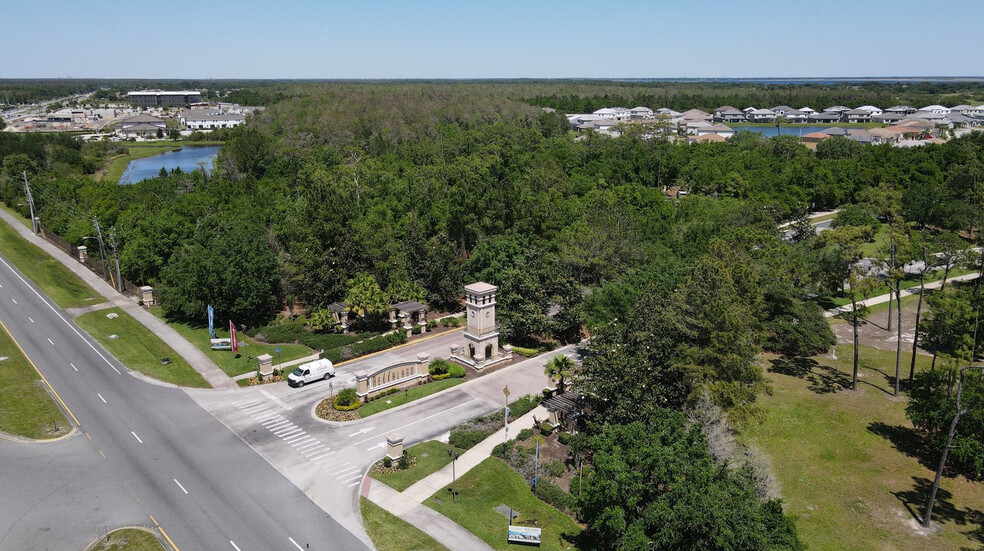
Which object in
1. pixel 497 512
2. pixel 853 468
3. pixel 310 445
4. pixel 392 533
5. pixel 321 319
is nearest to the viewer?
pixel 392 533

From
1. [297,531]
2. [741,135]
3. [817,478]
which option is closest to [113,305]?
[297,531]

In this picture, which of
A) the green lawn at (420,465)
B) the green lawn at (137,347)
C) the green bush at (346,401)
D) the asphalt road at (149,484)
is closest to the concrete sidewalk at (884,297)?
the green lawn at (420,465)

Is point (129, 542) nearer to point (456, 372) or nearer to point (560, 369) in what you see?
point (456, 372)

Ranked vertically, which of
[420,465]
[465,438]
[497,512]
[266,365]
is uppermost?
[266,365]

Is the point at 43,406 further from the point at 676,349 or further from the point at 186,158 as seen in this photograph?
the point at 186,158

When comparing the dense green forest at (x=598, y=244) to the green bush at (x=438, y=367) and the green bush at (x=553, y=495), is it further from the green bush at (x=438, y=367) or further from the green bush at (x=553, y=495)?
the green bush at (x=438, y=367)

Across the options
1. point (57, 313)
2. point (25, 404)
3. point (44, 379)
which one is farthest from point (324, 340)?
point (57, 313)

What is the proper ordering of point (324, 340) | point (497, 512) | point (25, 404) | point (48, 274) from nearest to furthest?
point (497, 512) → point (25, 404) → point (324, 340) → point (48, 274)
